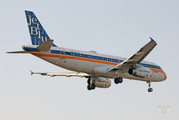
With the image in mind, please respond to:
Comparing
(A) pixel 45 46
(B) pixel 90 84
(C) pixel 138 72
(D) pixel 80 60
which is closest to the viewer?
(A) pixel 45 46

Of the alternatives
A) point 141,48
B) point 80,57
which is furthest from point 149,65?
point 80,57

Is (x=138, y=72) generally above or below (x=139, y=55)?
below

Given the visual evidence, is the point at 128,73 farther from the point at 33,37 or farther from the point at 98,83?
the point at 33,37

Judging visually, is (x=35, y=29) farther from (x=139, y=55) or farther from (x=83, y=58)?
(x=139, y=55)

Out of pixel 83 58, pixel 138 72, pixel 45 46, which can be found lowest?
pixel 138 72

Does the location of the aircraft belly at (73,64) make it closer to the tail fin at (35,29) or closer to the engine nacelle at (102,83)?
the tail fin at (35,29)

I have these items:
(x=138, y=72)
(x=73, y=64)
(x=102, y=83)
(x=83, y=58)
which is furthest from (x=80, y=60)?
(x=102, y=83)

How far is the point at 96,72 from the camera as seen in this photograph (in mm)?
37312

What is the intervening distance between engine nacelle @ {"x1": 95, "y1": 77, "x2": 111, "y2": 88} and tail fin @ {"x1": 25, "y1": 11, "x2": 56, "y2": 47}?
1081cm

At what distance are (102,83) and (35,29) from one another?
13.2 metres

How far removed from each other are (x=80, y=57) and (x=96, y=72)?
3.09 metres

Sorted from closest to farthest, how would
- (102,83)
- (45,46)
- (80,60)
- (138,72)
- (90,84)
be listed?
(45,46), (80,60), (138,72), (90,84), (102,83)

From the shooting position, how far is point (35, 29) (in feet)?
118

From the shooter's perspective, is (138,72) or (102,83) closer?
(138,72)
